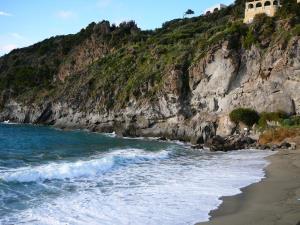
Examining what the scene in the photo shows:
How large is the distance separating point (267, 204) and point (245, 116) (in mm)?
31803

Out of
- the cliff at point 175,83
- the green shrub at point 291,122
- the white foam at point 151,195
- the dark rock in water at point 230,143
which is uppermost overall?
the cliff at point 175,83

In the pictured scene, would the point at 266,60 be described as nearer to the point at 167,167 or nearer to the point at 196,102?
the point at 196,102

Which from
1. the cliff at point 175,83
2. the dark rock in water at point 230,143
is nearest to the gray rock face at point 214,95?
the cliff at point 175,83

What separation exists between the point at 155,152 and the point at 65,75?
205 ft

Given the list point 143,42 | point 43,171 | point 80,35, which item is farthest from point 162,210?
point 80,35

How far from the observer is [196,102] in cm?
5806

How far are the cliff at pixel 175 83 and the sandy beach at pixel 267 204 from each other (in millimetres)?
25444

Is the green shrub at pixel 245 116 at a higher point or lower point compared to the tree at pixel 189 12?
lower

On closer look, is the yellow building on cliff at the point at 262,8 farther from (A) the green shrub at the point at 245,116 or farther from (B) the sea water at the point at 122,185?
(B) the sea water at the point at 122,185

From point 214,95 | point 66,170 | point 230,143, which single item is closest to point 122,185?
point 66,170

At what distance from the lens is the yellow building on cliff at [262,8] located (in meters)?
61.8

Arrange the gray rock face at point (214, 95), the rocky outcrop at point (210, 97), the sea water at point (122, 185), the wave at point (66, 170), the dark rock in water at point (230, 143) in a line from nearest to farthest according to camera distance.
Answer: the sea water at point (122, 185) → the wave at point (66, 170) → the dark rock in water at point (230, 143) → the rocky outcrop at point (210, 97) → the gray rock face at point (214, 95)

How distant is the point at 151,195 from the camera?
2166cm

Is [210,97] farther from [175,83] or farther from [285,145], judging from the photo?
[285,145]
